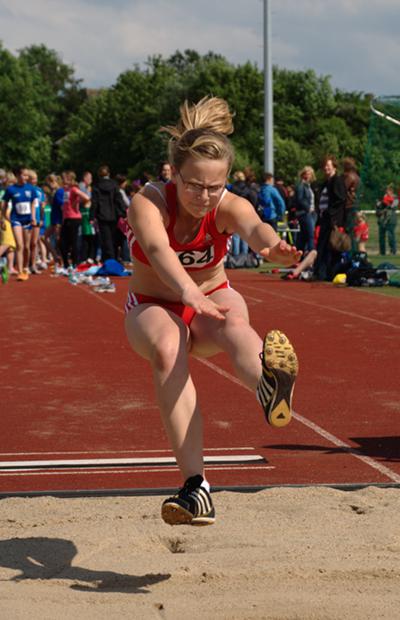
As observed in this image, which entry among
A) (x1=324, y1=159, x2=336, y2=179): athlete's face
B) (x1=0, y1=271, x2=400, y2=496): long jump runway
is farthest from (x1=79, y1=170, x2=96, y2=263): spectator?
(x1=0, y1=271, x2=400, y2=496): long jump runway

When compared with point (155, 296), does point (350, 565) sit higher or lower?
lower

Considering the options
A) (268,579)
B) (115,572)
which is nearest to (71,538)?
(115,572)

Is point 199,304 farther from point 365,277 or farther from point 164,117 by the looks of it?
point 164,117

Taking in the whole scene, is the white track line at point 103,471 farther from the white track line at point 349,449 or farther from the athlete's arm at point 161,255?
the athlete's arm at point 161,255

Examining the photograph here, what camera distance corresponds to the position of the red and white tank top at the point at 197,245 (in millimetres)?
4727

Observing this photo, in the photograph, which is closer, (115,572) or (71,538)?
(115,572)

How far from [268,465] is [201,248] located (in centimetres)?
195

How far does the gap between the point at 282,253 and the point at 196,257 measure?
46cm

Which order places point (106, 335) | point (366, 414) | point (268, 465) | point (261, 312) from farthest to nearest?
1. point (261, 312)
2. point (106, 335)
3. point (366, 414)
4. point (268, 465)

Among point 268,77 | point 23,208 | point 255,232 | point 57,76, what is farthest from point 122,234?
point 57,76

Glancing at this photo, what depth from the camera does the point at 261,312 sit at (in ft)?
46.9

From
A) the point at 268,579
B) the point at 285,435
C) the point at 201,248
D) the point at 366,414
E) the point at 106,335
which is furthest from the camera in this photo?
the point at 106,335

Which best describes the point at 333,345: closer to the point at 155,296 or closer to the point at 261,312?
the point at 261,312

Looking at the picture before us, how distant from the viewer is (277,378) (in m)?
4.39
